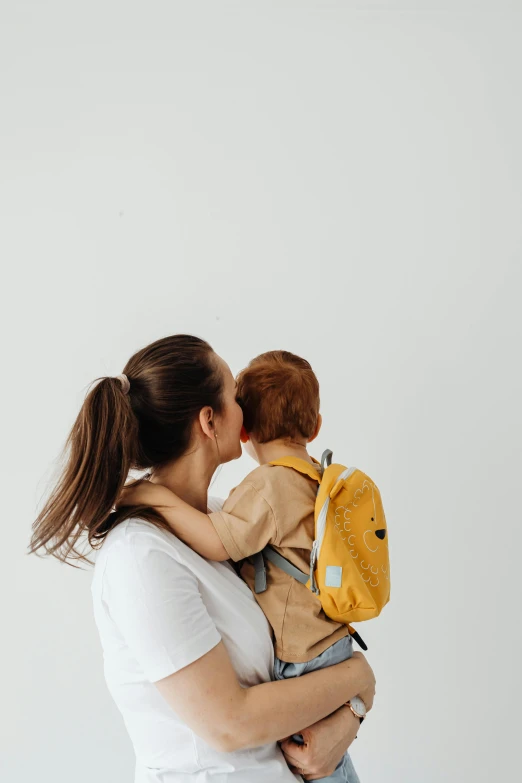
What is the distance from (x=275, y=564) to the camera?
1.43 m

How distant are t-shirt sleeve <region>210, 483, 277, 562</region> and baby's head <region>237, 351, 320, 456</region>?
160 millimetres

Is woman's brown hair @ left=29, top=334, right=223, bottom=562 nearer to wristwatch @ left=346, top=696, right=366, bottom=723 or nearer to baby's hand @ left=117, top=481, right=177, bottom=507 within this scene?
baby's hand @ left=117, top=481, right=177, bottom=507

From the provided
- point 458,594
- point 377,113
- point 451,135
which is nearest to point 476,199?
point 451,135

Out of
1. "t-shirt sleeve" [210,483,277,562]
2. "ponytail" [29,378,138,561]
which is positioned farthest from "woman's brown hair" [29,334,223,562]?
"t-shirt sleeve" [210,483,277,562]

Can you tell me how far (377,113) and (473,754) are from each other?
2009 mm

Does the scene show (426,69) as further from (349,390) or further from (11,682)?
(11,682)

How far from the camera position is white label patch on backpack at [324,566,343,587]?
4.48 ft

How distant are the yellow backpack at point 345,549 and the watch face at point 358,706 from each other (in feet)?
0.47

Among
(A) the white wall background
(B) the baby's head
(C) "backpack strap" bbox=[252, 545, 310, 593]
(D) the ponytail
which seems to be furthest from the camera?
(A) the white wall background

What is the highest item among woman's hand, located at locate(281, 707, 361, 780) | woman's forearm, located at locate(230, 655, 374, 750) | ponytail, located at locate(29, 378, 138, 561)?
ponytail, located at locate(29, 378, 138, 561)

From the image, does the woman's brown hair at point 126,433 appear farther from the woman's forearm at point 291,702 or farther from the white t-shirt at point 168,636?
the woman's forearm at point 291,702

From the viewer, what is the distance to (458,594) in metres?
2.29

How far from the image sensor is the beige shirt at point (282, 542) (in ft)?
4.49

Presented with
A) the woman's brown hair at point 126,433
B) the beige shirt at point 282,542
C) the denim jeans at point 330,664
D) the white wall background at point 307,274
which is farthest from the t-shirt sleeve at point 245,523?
the white wall background at point 307,274
